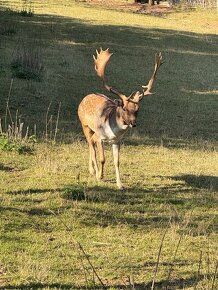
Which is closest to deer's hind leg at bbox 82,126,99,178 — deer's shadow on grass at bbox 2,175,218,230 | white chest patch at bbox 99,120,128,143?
white chest patch at bbox 99,120,128,143

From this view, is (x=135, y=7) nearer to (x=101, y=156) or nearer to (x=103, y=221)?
(x=101, y=156)

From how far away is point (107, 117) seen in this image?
30.8ft

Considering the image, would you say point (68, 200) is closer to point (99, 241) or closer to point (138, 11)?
point (99, 241)

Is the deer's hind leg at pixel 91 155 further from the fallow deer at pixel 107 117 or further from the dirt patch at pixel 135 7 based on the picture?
the dirt patch at pixel 135 7

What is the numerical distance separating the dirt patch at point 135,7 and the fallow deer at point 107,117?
128 feet

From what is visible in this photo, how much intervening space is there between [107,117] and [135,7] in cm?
4365

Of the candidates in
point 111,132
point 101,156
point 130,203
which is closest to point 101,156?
point 101,156

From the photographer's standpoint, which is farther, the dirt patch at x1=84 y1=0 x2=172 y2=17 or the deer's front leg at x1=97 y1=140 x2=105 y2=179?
the dirt patch at x1=84 y1=0 x2=172 y2=17

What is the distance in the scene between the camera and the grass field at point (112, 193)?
6.28 metres

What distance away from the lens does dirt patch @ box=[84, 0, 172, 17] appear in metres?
49.2

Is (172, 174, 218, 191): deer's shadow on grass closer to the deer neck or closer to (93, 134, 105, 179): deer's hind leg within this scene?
(93, 134, 105, 179): deer's hind leg

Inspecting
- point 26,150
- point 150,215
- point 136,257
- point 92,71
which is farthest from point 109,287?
point 92,71

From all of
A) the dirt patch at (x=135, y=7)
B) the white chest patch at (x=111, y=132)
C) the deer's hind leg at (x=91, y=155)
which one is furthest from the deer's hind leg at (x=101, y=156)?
the dirt patch at (x=135, y=7)

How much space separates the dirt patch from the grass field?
27313mm
